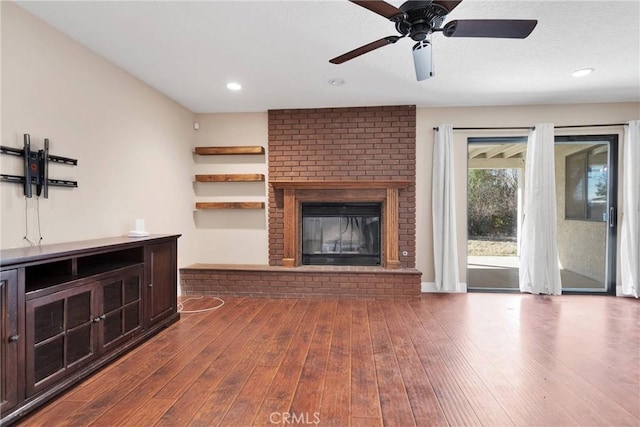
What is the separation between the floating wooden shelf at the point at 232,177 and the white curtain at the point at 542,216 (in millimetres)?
3546

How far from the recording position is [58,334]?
181 centimetres

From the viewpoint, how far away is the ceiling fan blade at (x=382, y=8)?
156cm

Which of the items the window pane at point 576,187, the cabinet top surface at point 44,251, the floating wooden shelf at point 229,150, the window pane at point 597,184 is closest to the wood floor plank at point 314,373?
the cabinet top surface at point 44,251

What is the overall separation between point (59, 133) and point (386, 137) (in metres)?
3.41

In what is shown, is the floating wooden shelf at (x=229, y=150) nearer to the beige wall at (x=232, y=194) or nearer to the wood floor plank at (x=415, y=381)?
the beige wall at (x=232, y=194)

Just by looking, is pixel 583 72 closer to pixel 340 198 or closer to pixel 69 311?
pixel 340 198

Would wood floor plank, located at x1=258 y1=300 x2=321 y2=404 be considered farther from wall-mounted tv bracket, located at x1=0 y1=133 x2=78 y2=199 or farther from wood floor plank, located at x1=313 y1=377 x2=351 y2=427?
wall-mounted tv bracket, located at x1=0 y1=133 x2=78 y2=199

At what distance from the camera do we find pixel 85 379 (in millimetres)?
1976

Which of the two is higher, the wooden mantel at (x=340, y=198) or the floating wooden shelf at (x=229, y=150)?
the floating wooden shelf at (x=229, y=150)

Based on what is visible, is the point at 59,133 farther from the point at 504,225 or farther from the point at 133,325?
the point at 504,225

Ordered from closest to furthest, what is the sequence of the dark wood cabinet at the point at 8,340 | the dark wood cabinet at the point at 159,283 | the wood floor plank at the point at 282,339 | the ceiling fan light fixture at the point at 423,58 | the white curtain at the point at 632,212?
the dark wood cabinet at the point at 8,340 < the ceiling fan light fixture at the point at 423,58 < the wood floor plank at the point at 282,339 < the dark wood cabinet at the point at 159,283 < the white curtain at the point at 632,212

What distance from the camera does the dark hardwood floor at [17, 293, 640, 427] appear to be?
5.38ft

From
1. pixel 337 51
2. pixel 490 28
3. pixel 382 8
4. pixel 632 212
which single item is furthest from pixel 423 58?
pixel 632 212

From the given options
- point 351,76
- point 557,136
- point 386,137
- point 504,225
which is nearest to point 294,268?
point 386,137
